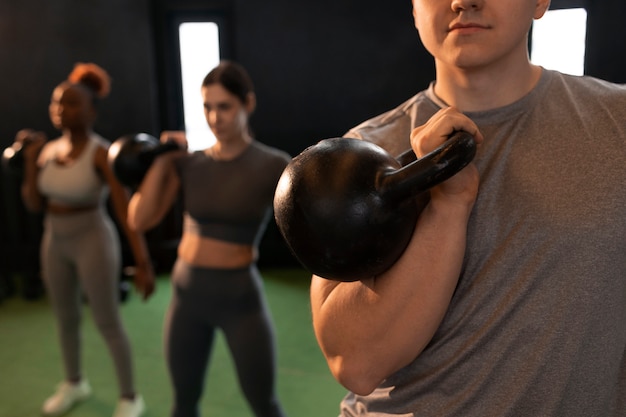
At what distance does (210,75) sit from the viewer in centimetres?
233

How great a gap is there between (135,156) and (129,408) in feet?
4.24

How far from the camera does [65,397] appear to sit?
2.99 meters

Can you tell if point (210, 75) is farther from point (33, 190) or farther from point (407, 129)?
point (407, 129)

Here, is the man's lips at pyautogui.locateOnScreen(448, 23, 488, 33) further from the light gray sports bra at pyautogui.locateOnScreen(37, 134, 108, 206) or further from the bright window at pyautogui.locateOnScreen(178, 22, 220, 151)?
the bright window at pyautogui.locateOnScreen(178, 22, 220, 151)

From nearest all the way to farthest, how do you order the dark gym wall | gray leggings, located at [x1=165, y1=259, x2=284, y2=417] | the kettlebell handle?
the kettlebell handle < gray leggings, located at [x1=165, y1=259, x2=284, y2=417] < the dark gym wall

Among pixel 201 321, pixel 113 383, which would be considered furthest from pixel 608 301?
pixel 113 383

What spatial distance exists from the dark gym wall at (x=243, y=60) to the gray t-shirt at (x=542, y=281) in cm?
436

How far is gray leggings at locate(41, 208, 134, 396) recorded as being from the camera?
2.74 meters

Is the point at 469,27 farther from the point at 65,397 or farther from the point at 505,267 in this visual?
the point at 65,397

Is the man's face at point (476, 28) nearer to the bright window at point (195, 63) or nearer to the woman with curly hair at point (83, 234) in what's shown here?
the woman with curly hair at point (83, 234)

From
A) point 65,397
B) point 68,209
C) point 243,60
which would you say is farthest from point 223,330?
point 243,60

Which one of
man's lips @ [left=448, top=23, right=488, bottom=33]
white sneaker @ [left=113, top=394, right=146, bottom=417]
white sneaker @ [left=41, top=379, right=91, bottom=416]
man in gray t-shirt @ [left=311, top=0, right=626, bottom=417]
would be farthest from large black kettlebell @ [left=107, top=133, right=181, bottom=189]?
man's lips @ [left=448, top=23, right=488, bottom=33]

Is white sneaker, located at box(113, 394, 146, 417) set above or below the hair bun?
below

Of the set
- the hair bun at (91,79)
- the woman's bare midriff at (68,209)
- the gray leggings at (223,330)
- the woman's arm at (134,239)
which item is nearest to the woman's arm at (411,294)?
the gray leggings at (223,330)
